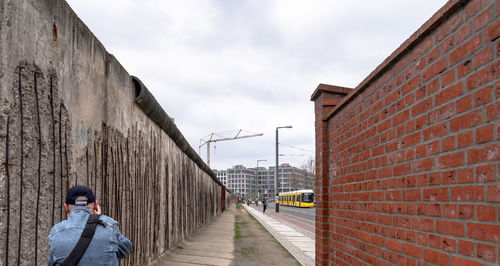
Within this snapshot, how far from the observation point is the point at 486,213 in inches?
67.6

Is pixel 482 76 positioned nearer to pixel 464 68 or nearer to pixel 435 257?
pixel 464 68

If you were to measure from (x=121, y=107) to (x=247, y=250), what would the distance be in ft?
19.4

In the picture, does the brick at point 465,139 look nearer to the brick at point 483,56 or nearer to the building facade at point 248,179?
the brick at point 483,56

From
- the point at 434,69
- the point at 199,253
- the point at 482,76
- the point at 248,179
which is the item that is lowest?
the point at 248,179

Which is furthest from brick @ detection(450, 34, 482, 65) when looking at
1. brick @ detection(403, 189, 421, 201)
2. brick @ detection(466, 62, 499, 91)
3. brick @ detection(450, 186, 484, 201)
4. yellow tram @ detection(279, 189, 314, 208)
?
yellow tram @ detection(279, 189, 314, 208)

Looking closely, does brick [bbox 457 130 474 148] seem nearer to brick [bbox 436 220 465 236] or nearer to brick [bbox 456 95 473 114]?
brick [bbox 456 95 473 114]

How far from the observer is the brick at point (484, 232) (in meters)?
1.65

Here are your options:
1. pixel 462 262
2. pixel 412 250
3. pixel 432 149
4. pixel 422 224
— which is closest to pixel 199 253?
pixel 412 250

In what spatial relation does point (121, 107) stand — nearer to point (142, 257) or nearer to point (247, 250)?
point (142, 257)

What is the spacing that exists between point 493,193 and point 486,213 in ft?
0.34

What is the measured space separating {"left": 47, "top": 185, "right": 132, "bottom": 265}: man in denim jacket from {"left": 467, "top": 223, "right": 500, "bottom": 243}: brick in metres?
2.02

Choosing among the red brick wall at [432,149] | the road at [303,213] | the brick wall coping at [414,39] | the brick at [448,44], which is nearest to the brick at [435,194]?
the red brick wall at [432,149]

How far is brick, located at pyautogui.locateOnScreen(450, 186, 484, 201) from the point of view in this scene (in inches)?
69.8

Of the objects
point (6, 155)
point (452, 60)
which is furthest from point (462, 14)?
point (6, 155)
